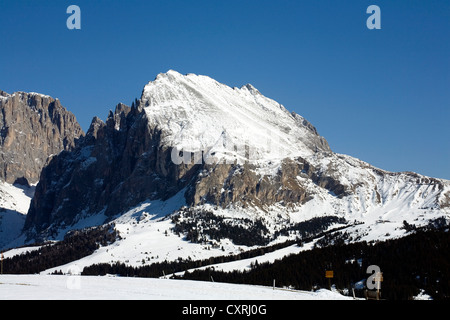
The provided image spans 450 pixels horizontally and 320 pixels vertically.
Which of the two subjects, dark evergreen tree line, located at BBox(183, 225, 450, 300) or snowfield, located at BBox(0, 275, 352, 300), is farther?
dark evergreen tree line, located at BBox(183, 225, 450, 300)

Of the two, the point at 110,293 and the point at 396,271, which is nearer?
the point at 110,293

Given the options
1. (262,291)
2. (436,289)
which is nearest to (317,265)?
(436,289)

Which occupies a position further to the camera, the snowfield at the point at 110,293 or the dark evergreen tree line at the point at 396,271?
the dark evergreen tree line at the point at 396,271

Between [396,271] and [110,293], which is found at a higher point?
[396,271]

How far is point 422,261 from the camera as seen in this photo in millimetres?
171250

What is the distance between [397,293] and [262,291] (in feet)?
257

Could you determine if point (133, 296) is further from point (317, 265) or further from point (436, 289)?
point (317, 265)

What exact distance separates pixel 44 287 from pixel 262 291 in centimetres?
2745
